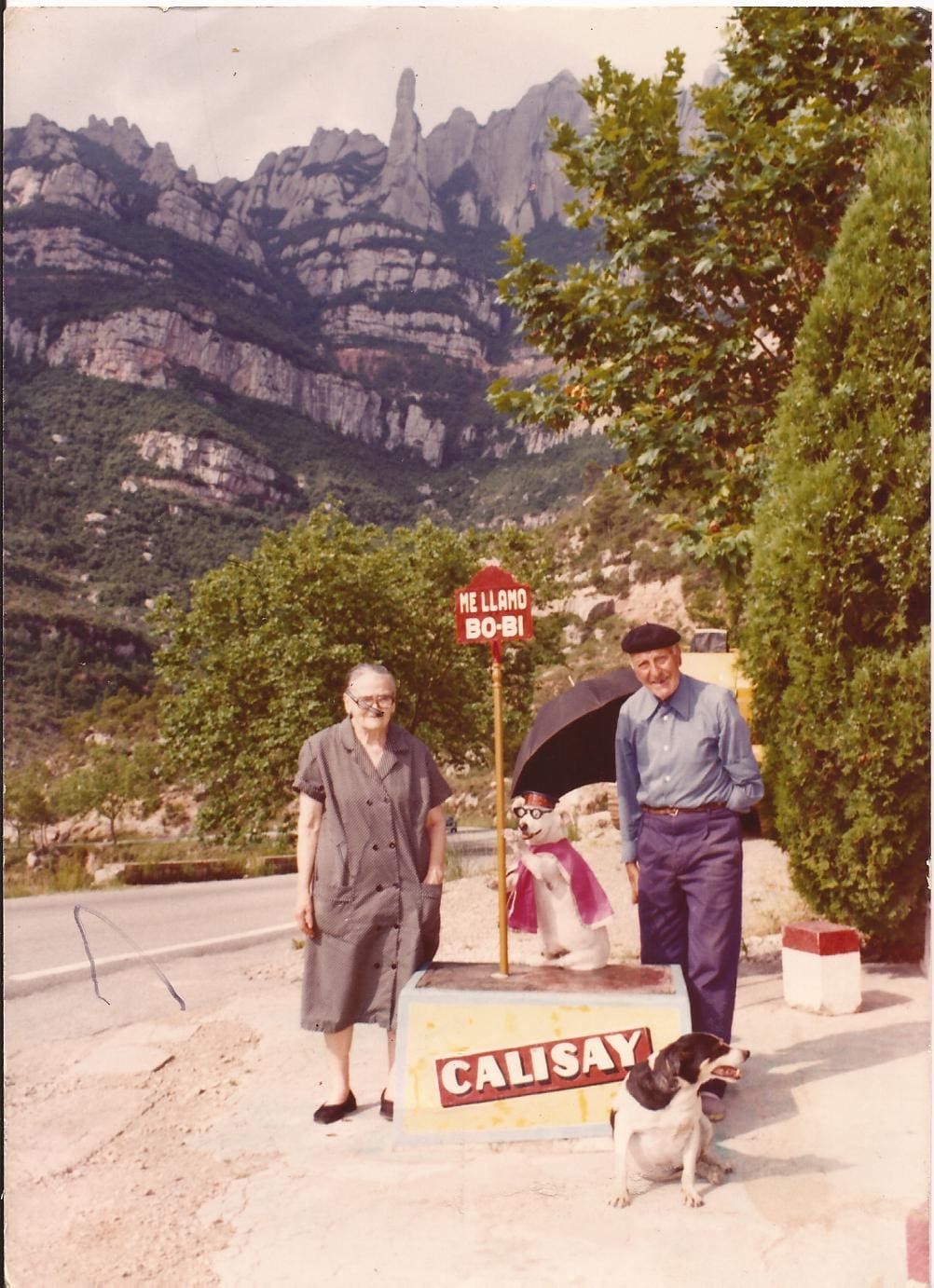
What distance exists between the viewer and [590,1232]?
10.6 ft

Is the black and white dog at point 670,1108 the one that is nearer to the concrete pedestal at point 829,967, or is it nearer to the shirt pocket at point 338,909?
the shirt pocket at point 338,909

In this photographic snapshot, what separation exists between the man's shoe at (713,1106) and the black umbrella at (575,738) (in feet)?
5.10

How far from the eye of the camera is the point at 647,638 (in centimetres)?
424

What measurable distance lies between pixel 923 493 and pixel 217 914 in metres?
8.48

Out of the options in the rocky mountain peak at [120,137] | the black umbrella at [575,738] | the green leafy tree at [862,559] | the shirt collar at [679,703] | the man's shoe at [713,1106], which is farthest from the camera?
the rocky mountain peak at [120,137]

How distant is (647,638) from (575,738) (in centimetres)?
94

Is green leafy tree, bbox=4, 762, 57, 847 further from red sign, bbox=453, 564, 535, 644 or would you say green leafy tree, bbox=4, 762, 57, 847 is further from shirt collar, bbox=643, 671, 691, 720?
shirt collar, bbox=643, 671, 691, 720

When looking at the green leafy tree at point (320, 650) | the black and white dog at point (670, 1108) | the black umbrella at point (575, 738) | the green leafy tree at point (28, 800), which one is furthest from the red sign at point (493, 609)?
the green leafy tree at point (320, 650)

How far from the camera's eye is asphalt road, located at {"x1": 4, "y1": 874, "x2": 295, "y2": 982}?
24.3 feet

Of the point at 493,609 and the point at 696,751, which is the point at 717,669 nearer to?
the point at 696,751

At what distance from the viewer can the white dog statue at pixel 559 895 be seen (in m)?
4.38

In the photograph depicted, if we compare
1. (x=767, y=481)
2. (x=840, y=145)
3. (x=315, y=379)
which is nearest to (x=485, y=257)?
(x=840, y=145)

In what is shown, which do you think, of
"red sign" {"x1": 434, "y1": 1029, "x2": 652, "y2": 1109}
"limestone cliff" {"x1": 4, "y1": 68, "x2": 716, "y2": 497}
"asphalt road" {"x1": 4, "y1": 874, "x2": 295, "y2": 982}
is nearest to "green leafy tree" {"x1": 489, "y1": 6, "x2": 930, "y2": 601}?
"limestone cliff" {"x1": 4, "y1": 68, "x2": 716, "y2": 497}

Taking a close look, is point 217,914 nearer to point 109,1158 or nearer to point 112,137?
point 109,1158
